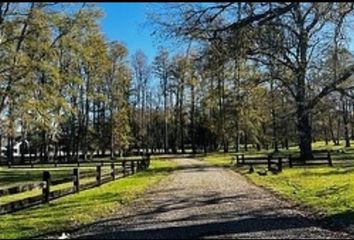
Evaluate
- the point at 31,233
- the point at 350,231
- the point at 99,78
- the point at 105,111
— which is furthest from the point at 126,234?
the point at 105,111

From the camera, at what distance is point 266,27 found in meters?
17.3

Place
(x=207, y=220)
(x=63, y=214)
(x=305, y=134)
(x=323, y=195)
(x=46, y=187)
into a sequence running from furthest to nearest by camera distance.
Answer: (x=305, y=134) < (x=323, y=195) < (x=46, y=187) < (x=63, y=214) < (x=207, y=220)

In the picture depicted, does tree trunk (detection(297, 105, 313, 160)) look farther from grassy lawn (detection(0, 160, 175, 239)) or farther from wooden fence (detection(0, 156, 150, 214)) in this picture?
grassy lawn (detection(0, 160, 175, 239))

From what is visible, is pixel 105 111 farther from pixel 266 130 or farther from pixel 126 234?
pixel 126 234

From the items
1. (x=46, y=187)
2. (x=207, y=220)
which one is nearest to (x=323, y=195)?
(x=207, y=220)

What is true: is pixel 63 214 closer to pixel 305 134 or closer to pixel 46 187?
pixel 46 187

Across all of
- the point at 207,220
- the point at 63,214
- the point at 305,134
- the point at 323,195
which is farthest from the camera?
the point at 305,134

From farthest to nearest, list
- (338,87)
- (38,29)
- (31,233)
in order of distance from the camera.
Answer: (38,29), (338,87), (31,233)

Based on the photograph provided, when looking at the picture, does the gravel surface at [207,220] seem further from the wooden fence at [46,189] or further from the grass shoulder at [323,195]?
the wooden fence at [46,189]

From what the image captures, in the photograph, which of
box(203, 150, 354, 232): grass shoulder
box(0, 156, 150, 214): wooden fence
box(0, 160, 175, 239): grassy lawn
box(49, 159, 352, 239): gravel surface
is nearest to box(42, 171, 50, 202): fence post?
box(0, 156, 150, 214): wooden fence

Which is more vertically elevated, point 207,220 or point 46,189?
point 46,189

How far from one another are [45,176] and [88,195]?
3318 mm

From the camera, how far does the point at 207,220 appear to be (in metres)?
13.8

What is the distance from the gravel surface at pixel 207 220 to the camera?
1160 centimetres
